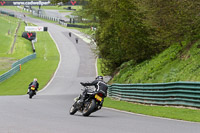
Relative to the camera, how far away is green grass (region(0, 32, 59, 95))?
4368cm

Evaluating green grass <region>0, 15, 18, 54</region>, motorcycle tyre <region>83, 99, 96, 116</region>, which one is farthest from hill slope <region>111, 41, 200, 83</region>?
green grass <region>0, 15, 18, 54</region>

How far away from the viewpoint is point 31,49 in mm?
77250

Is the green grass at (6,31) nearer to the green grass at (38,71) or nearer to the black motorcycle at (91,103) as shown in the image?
the green grass at (38,71)

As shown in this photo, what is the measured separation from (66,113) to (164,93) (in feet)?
16.4

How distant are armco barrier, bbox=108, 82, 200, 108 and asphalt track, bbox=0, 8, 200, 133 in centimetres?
250

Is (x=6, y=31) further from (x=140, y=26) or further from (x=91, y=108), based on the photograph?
(x=91, y=108)

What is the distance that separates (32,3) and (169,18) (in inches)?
5283

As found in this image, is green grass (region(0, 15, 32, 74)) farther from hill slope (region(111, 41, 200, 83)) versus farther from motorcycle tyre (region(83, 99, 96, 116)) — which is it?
motorcycle tyre (region(83, 99, 96, 116))

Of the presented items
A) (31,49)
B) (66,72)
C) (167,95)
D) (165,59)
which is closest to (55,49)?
(31,49)

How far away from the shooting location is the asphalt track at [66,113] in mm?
10789

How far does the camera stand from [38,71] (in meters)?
55.8

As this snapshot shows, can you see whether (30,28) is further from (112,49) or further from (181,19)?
(181,19)

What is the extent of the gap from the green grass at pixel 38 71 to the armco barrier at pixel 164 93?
17.8 metres

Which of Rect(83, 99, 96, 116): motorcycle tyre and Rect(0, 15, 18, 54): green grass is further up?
Rect(83, 99, 96, 116): motorcycle tyre
